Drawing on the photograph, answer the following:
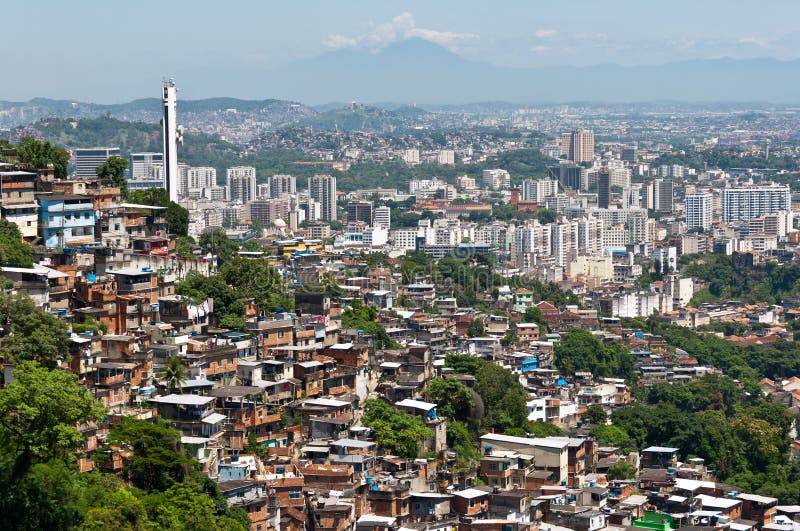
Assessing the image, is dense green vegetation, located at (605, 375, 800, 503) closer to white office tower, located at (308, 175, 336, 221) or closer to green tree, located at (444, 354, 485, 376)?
green tree, located at (444, 354, 485, 376)

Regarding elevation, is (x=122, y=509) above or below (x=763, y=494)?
above

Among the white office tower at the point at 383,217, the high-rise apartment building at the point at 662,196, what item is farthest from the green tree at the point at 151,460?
the high-rise apartment building at the point at 662,196

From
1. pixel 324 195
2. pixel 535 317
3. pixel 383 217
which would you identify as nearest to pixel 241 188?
pixel 324 195

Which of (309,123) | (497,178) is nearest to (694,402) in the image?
(497,178)

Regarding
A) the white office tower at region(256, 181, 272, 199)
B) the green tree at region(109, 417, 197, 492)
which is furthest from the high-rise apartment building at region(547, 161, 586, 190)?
the green tree at region(109, 417, 197, 492)

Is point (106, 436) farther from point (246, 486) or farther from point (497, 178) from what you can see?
point (497, 178)

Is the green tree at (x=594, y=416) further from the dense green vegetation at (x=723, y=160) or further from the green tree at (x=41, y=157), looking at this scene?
the dense green vegetation at (x=723, y=160)
